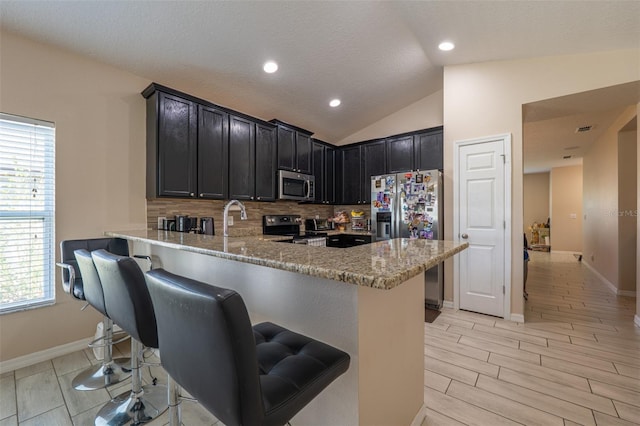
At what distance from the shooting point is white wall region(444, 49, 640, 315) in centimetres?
273

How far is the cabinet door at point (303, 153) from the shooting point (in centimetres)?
434

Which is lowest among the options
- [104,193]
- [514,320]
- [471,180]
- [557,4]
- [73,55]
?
[514,320]

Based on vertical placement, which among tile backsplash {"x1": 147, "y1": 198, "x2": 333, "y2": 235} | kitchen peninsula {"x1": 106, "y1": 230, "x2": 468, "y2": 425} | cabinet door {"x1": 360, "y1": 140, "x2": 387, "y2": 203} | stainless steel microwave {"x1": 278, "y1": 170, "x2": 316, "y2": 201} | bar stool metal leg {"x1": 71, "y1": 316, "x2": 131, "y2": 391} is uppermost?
cabinet door {"x1": 360, "y1": 140, "x2": 387, "y2": 203}

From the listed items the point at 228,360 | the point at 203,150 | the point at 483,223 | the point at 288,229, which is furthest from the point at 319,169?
the point at 228,360

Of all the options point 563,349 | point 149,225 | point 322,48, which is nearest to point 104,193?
point 149,225

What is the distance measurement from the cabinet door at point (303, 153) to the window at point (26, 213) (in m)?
2.79

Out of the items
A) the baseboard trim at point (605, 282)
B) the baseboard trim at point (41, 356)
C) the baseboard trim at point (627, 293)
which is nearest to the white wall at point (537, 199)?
the baseboard trim at point (605, 282)

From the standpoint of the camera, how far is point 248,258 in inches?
43.7

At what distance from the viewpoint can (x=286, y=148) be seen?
4145 mm

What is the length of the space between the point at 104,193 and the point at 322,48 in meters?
2.68

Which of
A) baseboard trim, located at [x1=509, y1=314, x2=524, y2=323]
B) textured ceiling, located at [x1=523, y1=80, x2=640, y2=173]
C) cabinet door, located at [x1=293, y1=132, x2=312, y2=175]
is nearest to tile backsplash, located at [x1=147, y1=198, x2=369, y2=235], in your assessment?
cabinet door, located at [x1=293, y1=132, x2=312, y2=175]

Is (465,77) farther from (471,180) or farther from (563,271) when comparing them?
(563,271)

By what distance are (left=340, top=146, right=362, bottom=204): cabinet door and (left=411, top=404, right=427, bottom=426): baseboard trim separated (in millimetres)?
3443

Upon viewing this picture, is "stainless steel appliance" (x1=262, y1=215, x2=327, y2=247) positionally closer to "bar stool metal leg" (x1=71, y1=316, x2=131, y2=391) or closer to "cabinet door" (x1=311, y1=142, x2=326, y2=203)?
"cabinet door" (x1=311, y1=142, x2=326, y2=203)
